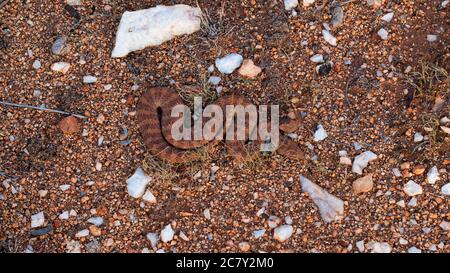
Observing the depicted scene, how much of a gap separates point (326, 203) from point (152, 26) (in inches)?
99.4

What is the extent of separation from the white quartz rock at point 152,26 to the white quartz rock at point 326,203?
2058mm

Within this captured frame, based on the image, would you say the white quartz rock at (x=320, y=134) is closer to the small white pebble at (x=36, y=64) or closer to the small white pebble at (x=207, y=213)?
the small white pebble at (x=207, y=213)

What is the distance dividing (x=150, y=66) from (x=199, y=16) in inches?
28.6

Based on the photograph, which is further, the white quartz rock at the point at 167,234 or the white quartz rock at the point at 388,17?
the white quartz rock at the point at 388,17

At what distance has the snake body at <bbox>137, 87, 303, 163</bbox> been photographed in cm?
516

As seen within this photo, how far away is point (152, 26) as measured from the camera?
541 cm

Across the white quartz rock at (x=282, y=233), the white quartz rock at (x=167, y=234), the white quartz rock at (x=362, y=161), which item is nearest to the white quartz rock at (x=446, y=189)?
the white quartz rock at (x=362, y=161)

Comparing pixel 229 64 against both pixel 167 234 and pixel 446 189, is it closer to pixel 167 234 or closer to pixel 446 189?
pixel 167 234

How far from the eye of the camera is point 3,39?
217 inches

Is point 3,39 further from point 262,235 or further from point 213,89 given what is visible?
point 262,235

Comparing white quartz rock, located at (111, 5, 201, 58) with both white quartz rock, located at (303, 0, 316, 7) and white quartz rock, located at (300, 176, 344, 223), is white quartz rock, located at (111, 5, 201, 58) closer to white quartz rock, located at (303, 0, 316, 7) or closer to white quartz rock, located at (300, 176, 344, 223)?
white quartz rock, located at (303, 0, 316, 7)

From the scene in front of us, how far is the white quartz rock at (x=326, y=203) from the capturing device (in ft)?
16.7

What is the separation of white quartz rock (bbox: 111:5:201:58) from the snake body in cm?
53

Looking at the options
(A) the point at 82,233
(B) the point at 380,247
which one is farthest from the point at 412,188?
(A) the point at 82,233
